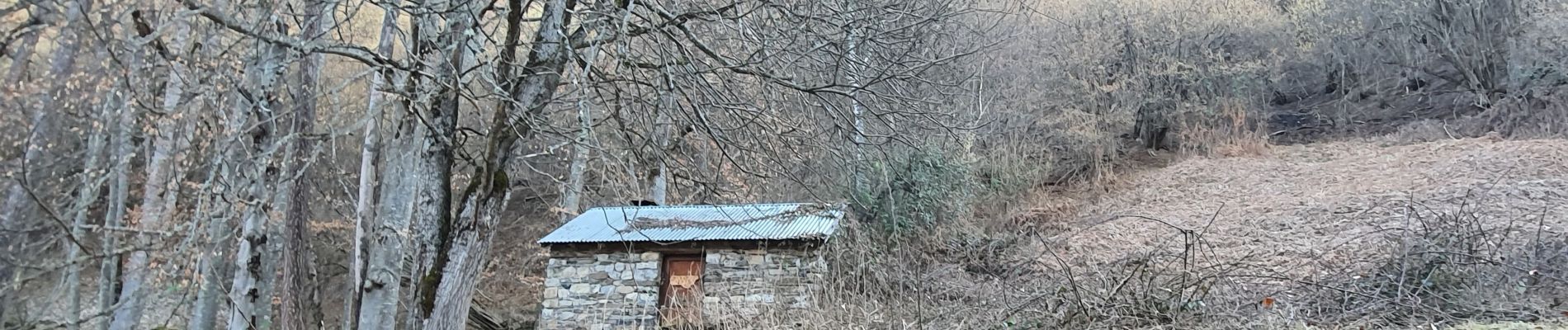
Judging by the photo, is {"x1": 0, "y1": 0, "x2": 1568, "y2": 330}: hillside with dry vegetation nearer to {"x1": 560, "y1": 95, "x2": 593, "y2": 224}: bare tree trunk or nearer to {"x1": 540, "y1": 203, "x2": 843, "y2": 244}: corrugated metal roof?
{"x1": 560, "y1": 95, "x2": 593, "y2": 224}: bare tree trunk

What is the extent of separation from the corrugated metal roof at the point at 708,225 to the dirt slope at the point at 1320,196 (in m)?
3.18

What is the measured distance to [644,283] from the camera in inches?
434

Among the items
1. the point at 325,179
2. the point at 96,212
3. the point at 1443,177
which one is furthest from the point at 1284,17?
the point at 96,212

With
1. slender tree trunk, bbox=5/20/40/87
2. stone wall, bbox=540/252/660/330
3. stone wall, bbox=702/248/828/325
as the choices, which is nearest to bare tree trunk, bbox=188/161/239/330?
slender tree trunk, bbox=5/20/40/87

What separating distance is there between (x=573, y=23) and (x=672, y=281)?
4.22 meters

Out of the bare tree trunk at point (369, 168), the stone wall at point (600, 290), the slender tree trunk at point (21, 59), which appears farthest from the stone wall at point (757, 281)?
the slender tree trunk at point (21, 59)

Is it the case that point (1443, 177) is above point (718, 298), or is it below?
above

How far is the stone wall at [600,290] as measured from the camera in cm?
1099

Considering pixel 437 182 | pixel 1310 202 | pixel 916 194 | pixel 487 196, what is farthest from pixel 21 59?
pixel 1310 202

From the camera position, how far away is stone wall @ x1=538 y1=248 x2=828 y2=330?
32.5 ft

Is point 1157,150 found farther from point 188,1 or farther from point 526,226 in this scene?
point 188,1

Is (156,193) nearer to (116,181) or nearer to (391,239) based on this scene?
(116,181)

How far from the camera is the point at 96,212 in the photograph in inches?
531

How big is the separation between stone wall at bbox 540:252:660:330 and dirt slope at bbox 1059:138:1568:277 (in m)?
5.40
